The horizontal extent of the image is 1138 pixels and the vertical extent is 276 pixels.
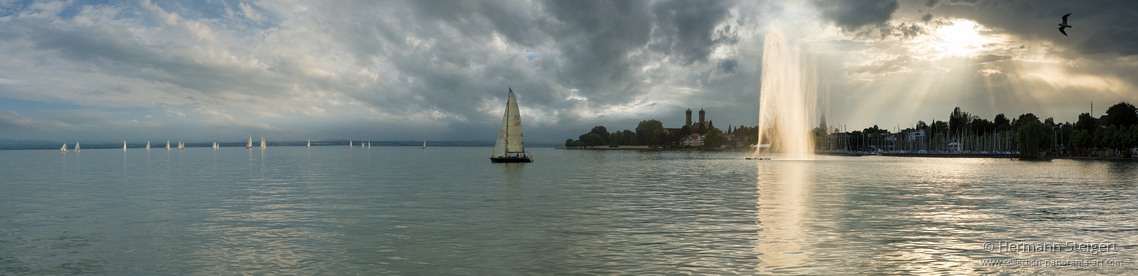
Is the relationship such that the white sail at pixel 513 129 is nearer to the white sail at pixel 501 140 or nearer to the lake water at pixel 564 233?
the white sail at pixel 501 140

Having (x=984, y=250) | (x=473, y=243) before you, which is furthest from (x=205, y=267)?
(x=984, y=250)

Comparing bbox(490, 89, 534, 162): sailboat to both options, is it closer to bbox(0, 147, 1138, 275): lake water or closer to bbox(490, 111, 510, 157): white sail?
bbox(490, 111, 510, 157): white sail

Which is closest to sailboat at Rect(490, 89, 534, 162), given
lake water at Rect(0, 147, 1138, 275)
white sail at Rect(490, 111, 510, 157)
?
white sail at Rect(490, 111, 510, 157)

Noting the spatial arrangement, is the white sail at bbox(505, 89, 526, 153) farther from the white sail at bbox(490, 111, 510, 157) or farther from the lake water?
the lake water

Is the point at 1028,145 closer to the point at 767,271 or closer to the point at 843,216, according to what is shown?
the point at 843,216

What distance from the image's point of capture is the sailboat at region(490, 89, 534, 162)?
9850 centimetres

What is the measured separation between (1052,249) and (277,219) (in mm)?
33993

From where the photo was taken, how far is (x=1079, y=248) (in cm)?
2175

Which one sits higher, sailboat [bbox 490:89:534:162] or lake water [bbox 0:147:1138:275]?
sailboat [bbox 490:89:534:162]

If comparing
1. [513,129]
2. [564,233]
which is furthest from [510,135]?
[564,233]

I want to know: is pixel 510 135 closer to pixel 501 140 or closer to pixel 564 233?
pixel 501 140

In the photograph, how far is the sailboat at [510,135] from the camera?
98.5 meters

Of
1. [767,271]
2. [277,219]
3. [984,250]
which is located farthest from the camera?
[277,219]

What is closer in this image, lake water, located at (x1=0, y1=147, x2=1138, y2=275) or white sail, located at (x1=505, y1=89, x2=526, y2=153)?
lake water, located at (x1=0, y1=147, x2=1138, y2=275)
